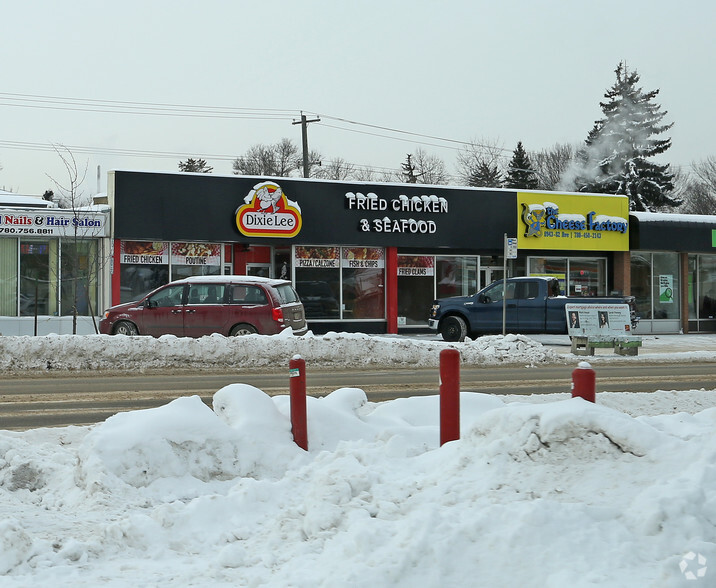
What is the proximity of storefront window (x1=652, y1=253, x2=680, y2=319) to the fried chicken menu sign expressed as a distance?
1432 centimetres

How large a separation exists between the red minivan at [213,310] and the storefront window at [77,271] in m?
5.65

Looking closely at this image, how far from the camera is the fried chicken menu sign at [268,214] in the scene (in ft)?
88.1

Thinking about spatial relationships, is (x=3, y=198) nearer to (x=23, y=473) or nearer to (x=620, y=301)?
(x=620, y=301)

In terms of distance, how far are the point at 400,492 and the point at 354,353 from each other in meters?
12.6

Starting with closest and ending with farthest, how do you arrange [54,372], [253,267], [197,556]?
[197,556] → [54,372] → [253,267]

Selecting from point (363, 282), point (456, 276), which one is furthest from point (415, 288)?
point (363, 282)

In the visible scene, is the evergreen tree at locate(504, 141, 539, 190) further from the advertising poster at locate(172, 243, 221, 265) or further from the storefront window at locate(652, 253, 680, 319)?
the advertising poster at locate(172, 243, 221, 265)

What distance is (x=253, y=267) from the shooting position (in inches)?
1097

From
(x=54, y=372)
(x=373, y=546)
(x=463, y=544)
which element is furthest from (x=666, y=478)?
(x=54, y=372)

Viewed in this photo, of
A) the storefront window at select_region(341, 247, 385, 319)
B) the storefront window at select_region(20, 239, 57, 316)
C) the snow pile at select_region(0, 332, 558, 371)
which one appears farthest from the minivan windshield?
the storefront window at select_region(20, 239, 57, 316)

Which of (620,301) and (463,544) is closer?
(463,544)

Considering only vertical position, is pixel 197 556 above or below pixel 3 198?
below

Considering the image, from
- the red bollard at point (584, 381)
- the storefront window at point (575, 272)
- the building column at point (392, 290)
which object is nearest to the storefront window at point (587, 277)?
the storefront window at point (575, 272)

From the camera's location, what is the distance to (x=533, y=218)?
30625 mm
